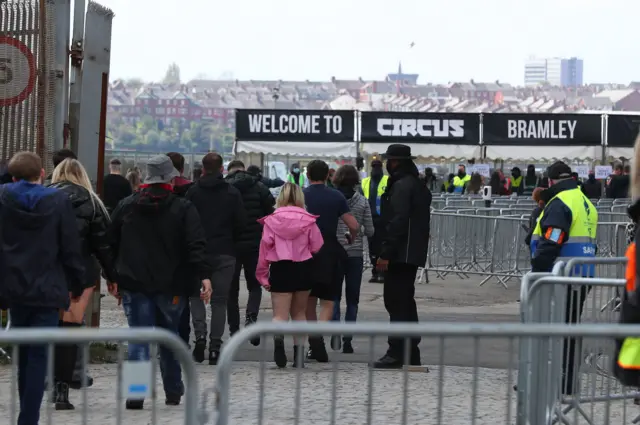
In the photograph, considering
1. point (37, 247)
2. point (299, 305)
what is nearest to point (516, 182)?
point (299, 305)

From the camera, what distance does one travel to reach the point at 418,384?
6574 millimetres

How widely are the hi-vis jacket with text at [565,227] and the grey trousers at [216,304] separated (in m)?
2.58

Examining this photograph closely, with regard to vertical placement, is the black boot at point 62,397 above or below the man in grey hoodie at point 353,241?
below

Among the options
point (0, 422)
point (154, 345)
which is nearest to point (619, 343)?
point (154, 345)

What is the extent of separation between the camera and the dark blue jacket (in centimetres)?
754

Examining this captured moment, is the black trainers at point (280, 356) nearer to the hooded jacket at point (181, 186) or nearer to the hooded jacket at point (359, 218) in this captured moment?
the hooded jacket at point (181, 186)

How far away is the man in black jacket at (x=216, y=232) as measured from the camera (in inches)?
441

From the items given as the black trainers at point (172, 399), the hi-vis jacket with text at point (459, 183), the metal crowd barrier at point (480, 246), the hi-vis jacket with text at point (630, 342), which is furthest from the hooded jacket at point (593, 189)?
the hi-vis jacket with text at point (630, 342)

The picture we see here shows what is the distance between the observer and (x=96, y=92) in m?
11.3

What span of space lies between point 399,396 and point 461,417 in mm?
291

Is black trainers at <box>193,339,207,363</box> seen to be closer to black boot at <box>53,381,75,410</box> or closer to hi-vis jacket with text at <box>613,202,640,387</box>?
black boot at <box>53,381,75,410</box>

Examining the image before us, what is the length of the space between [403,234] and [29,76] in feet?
10.7

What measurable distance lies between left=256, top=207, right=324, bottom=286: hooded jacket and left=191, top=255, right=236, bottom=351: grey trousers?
0.53 metres

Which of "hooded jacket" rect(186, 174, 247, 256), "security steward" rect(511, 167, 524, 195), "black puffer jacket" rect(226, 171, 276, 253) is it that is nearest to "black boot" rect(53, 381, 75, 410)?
"hooded jacket" rect(186, 174, 247, 256)
